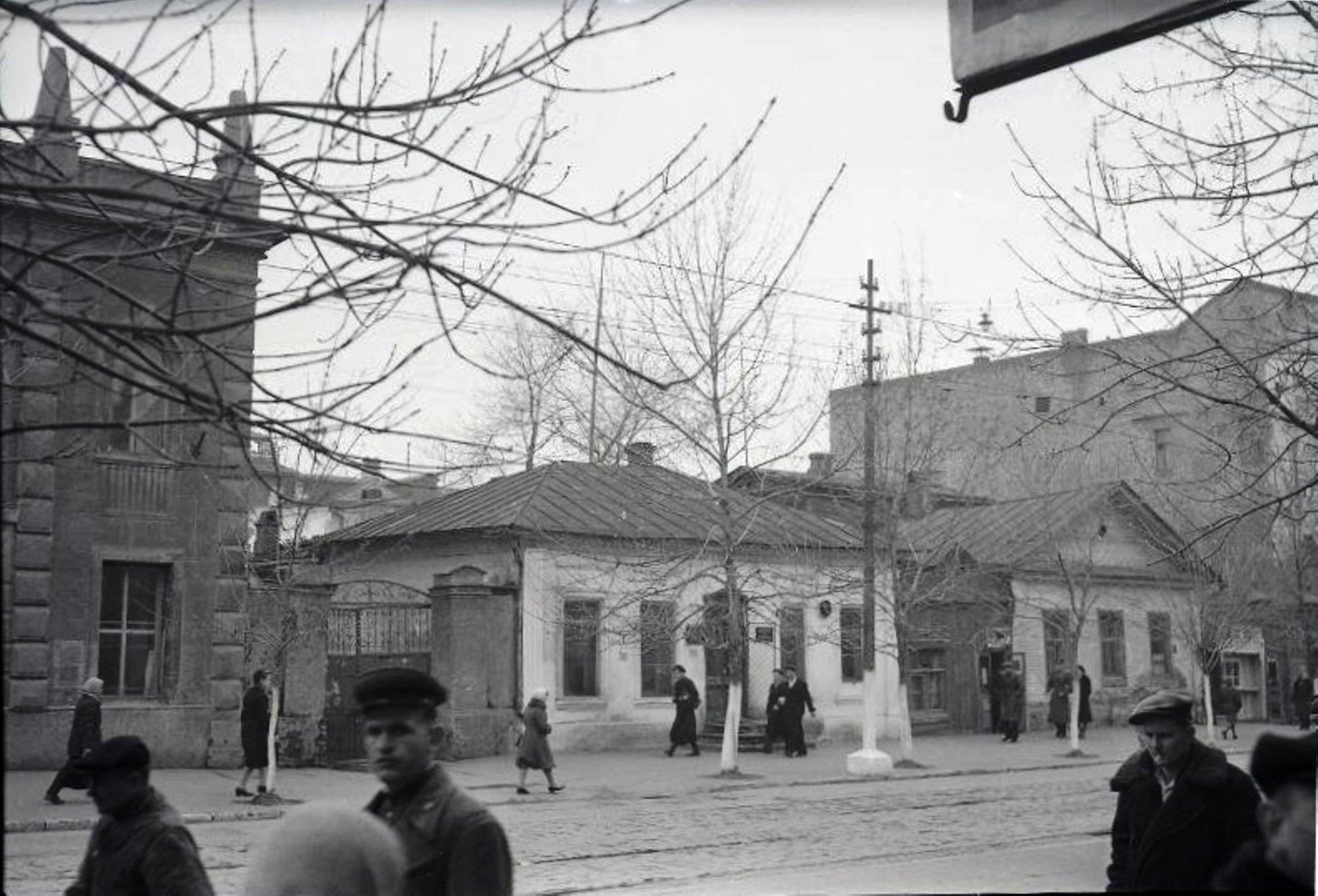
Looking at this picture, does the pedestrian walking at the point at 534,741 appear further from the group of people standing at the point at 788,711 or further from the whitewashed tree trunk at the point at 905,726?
the group of people standing at the point at 788,711

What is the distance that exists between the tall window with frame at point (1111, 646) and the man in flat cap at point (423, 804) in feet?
71.2

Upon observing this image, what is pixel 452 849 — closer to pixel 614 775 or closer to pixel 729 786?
pixel 729 786

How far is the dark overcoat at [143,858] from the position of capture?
4164 millimetres

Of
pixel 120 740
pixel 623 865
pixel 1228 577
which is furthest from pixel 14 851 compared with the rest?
pixel 1228 577

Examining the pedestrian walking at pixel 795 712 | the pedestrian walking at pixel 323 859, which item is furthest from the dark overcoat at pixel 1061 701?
the pedestrian walking at pixel 323 859

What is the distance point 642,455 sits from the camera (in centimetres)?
2494

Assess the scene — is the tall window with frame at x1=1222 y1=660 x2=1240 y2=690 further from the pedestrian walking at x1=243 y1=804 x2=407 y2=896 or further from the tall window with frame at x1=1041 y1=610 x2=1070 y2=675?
the pedestrian walking at x1=243 y1=804 x2=407 y2=896

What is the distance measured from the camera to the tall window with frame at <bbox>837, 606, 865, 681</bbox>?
27.9 m

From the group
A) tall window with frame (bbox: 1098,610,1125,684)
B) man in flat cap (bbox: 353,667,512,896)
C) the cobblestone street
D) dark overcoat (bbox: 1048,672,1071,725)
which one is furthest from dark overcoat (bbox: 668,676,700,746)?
man in flat cap (bbox: 353,667,512,896)

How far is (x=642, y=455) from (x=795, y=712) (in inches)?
213

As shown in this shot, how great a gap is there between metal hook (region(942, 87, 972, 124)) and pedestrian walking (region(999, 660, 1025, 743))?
26.4m

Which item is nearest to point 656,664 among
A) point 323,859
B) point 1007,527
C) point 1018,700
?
point 1007,527

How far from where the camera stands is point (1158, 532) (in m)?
20.2

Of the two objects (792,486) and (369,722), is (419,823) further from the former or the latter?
(792,486)
